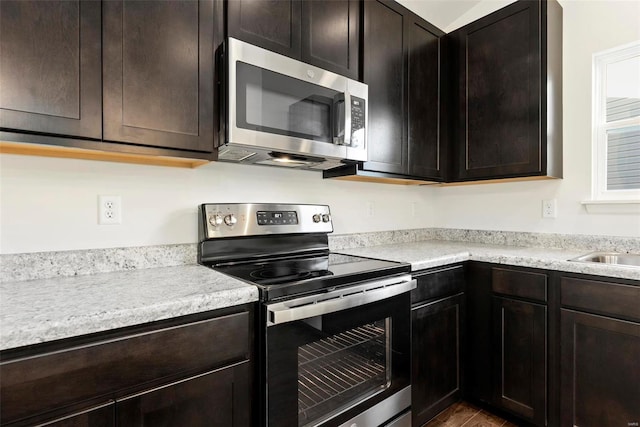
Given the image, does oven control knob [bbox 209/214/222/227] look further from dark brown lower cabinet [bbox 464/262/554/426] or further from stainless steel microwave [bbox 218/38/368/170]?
dark brown lower cabinet [bbox 464/262/554/426]

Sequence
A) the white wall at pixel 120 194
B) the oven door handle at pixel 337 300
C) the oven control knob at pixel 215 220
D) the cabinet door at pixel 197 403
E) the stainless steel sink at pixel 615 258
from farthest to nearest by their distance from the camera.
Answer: the stainless steel sink at pixel 615 258, the oven control knob at pixel 215 220, the white wall at pixel 120 194, the oven door handle at pixel 337 300, the cabinet door at pixel 197 403

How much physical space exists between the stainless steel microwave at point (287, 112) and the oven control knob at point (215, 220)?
270 mm

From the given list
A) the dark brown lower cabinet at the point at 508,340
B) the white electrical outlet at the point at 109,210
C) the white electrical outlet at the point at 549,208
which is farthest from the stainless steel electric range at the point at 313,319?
the white electrical outlet at the point at 549,208

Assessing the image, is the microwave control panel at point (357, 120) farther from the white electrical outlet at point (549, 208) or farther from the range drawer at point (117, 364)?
the white electrical outlet at point (549, 208)

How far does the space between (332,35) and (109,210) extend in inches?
52.2

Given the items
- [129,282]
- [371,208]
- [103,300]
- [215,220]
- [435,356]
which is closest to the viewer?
[103,300]

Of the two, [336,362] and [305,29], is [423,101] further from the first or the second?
[336,362]

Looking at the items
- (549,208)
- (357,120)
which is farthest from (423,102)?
(549,208)

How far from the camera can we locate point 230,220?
5.17 feet

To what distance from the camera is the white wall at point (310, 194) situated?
4.06 ft

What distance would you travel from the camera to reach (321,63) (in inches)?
64.4

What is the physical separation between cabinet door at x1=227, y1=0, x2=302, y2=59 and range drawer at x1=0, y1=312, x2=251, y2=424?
1131 millimetres

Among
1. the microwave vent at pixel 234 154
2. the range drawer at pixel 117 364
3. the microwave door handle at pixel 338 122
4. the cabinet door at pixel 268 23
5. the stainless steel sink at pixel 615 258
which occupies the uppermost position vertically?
the cabinet door at pixel 268 23

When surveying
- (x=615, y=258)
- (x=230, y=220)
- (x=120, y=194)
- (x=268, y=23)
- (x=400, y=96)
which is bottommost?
(x=615, y=258)
